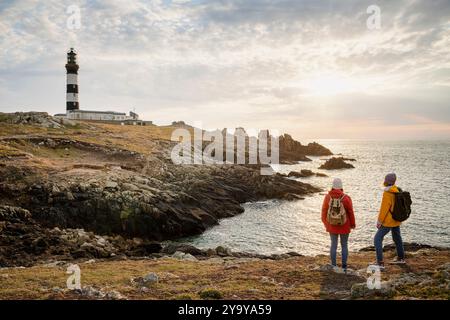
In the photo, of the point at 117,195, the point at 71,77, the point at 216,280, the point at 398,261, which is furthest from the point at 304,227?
the point at 71,77

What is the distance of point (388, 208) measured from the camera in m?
12.7

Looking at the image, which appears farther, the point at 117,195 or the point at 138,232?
the point at 117,195

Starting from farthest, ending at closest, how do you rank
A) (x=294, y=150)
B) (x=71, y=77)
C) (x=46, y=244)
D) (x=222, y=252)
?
(x=294, y=150) → (x=71, y=77) → (x=222, y=252) → (x=46, y=244)

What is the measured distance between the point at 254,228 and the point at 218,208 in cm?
750

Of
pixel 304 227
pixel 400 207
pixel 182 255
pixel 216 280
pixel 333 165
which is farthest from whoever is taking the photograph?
pixel 333 165

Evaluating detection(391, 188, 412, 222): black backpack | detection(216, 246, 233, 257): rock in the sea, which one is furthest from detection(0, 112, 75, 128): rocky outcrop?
detection(391, 188, 412, 222): black backpack

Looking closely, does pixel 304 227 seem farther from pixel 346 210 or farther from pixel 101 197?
pixel 346 210

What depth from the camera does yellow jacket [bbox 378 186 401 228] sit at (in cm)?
1263

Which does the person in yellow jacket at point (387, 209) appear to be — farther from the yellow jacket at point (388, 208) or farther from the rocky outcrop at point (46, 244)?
the rocky outcrop at point (46, 244)

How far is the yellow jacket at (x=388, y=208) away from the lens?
12633mm

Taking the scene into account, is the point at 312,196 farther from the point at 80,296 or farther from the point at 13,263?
the point at 80,296

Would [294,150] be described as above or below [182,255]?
above

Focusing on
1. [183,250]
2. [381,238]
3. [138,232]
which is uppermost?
[381,238]

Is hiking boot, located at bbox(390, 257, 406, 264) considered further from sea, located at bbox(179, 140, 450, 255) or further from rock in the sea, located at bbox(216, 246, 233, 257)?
sea, located at bbox(179, 140, 450, 255)
